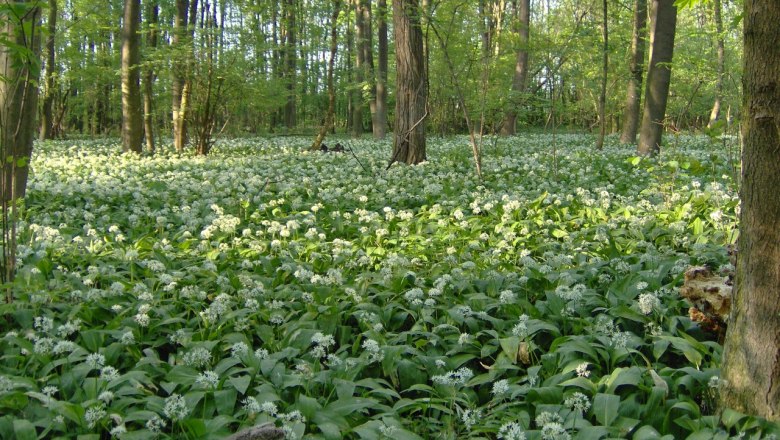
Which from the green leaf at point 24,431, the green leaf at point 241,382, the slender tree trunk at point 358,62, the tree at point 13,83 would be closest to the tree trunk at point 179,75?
the slender tree trunk at point 358,62

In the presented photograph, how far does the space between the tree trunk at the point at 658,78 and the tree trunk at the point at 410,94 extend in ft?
13.1

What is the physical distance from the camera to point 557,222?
5.59m

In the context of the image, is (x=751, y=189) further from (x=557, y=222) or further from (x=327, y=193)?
(x=327, y=193)

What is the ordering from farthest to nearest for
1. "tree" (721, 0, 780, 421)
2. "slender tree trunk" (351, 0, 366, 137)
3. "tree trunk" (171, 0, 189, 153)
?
"slender tree trunk" (351, 0, 366, 137) → "tree trunk" (171, 0, 189, 153) → "tree" (721, 0, 780, 421)

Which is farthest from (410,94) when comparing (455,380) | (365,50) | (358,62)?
(365,50)

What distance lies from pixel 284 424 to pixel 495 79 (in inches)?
657

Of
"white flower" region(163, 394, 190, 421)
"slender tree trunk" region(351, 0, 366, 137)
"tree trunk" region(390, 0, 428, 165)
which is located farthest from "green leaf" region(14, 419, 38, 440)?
"slender tree trunk" region(351, 0, 366, 137)

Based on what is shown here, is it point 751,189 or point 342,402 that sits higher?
point 751,189

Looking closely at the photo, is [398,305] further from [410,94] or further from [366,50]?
[366,50]

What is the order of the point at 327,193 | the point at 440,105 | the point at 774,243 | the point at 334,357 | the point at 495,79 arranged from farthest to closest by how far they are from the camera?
the point at 440,105 < the point at 495,79 < the point at 327,193 < the point at 334,357 < the point at 774,243

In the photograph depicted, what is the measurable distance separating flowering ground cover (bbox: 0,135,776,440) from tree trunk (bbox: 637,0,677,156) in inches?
181

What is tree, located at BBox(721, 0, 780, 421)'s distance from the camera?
2.21 m

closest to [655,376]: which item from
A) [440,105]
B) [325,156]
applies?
[325,156]

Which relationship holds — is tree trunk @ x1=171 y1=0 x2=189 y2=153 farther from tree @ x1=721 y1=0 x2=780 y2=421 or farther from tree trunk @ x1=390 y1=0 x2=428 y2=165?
tree @ x1=721 y1=0 x2=780 y2=421
